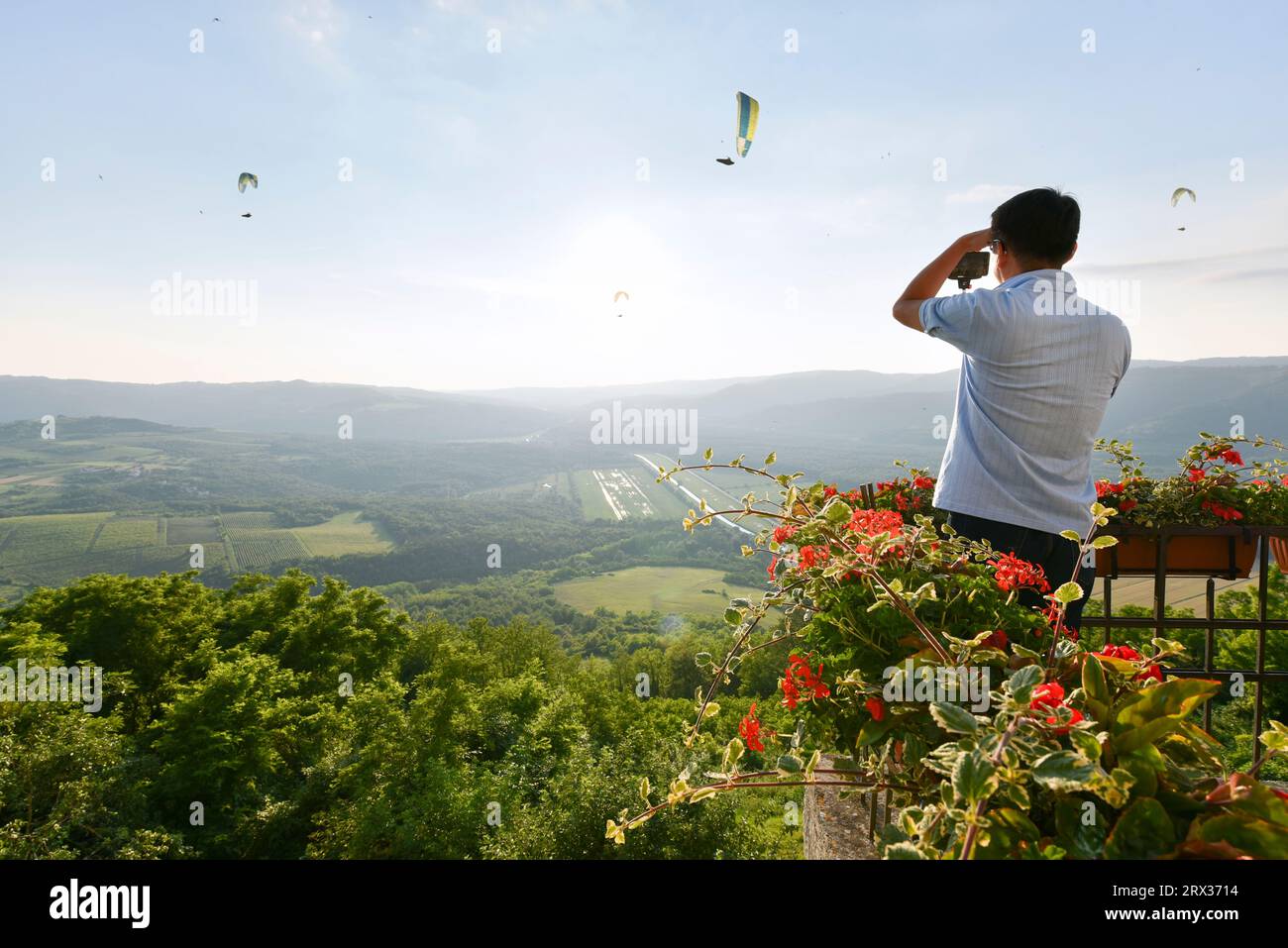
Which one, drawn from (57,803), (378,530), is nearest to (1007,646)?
(57,803)

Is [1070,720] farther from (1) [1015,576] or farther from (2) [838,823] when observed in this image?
(2) [838,823]

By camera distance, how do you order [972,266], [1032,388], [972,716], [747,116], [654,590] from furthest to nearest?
[654,590], [747,116], [972,266], [1032,388], [972,716]

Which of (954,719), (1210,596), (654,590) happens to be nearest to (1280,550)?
(1210,596)

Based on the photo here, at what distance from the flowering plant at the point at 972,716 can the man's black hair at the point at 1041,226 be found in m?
0.91

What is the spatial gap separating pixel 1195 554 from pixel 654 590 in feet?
257

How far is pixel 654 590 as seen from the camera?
3127 inches

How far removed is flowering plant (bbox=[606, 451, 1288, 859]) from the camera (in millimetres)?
760

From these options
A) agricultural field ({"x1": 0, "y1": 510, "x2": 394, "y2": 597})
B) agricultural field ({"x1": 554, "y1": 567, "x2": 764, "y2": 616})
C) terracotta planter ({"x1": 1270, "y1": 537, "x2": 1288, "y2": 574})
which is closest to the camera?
terracotta planter ({"x1": 1270, "y1": 537, "x2": 1288, "y2": 574})

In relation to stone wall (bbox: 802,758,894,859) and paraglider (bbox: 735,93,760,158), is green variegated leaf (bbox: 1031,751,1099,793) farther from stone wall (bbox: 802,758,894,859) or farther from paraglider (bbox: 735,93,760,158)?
paraglider (bbox: 735,93,760,158)

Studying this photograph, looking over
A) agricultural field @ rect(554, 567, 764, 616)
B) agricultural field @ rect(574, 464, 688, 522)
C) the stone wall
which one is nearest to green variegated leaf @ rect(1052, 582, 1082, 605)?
the stone wall

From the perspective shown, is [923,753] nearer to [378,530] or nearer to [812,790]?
[812,790]

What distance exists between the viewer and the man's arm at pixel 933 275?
2021mm

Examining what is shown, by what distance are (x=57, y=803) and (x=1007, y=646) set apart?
2241 cm

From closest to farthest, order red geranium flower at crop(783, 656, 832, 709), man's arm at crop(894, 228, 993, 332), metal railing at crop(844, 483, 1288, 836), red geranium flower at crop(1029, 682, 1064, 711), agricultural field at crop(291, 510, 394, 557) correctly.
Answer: red geranium flower at crop(1029, 682, 1064, 711), red geranium flower at crop(783, 656, 832, 709), man's arm at crop(894, 228, 993, 332), metal railing at crop(844, 483, 1288, 836), agricultural field at crop(291, 510, 394, 557)
